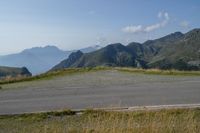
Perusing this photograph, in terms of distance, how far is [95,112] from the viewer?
11.5 m

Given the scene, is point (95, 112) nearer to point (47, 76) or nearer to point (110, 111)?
point (110, 111)

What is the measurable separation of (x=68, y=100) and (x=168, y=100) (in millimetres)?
3835

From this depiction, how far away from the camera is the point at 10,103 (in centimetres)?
1519

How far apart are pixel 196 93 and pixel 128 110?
16.3ft

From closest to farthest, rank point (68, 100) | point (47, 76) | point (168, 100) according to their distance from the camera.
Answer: point (168, 100), point (68, 100), point (47, 76)

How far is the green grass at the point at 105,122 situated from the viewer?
27.1 ft

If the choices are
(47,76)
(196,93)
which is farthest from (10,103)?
(47,76)

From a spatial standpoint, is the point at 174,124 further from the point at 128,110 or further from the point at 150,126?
the point at 128,110

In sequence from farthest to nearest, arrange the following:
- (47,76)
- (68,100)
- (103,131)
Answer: (47,76) → (68,100) → (103,131)

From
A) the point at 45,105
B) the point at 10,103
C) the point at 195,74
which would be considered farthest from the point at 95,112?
the point at 195,74

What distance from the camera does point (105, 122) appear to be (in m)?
8.97

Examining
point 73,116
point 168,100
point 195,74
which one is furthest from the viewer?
point 195,74

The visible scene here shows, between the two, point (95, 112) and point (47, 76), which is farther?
point (47, 76)

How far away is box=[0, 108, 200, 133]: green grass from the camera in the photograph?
8.26 m
